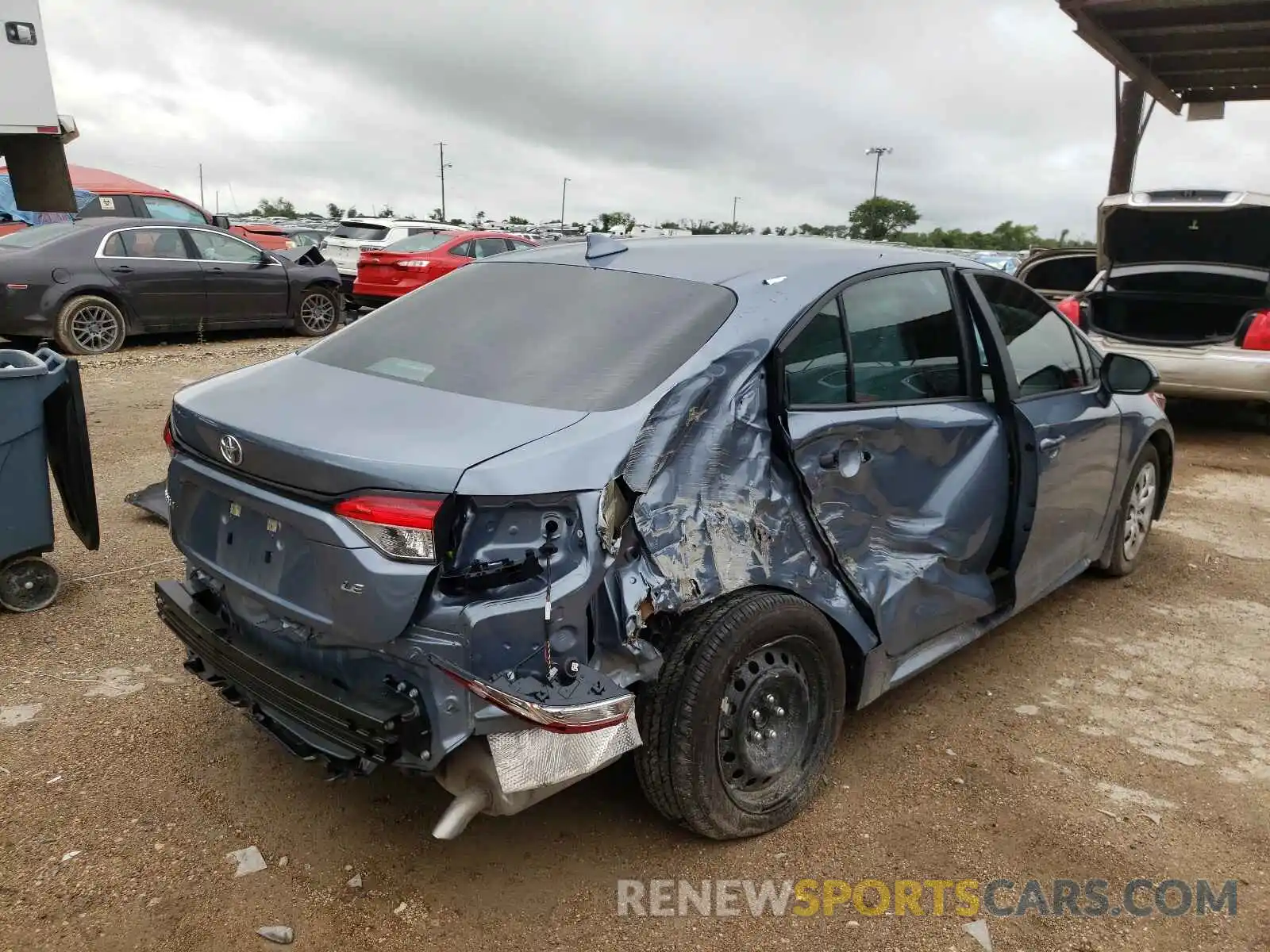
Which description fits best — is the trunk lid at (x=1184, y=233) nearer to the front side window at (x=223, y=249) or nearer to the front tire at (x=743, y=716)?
the front tire at (x=743, y=716)

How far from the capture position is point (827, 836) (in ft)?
9.13

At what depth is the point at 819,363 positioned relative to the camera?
9.34 feet

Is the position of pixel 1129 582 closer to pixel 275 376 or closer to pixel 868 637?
pixel 868 637

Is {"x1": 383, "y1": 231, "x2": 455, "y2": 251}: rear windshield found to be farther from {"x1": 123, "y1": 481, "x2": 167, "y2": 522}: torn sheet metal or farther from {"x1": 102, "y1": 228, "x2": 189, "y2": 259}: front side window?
{"x1": 123, "y1": 481, "x2": 167, "y2": 522}: torn sheet metal

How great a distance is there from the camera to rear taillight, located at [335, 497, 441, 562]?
212 cm

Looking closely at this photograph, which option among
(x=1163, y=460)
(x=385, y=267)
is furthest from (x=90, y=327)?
(x=1163, y=460)

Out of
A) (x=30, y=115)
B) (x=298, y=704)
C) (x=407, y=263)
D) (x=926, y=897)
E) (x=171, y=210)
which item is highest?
(x=30, y=115)

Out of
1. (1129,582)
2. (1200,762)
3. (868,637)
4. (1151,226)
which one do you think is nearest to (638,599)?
(868,637)

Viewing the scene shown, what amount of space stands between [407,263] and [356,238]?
431 cm

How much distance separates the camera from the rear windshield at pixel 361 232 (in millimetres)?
16719

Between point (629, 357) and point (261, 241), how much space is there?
1596 centimetres

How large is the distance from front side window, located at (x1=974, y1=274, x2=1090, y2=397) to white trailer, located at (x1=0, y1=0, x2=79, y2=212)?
5753mm

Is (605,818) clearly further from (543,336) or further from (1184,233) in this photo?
(1184,233)

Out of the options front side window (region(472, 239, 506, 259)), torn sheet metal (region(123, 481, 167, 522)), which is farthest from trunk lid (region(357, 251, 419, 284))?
torn sheet metal (region(123, 481, 167, 522))
